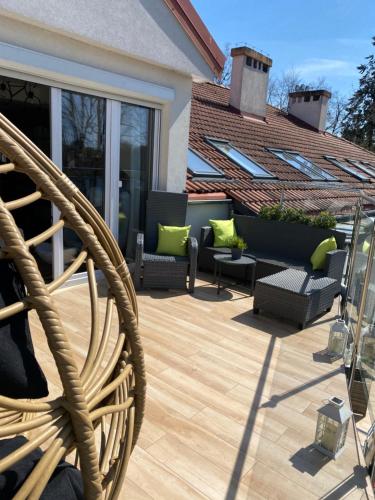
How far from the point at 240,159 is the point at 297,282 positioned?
4.33 m

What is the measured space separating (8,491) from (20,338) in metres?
0.38

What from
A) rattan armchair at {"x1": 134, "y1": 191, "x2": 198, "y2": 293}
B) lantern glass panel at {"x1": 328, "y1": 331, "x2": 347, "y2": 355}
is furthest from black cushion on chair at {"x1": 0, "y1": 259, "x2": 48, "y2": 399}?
rattan armchair at {"x1": 134, "y1": 191, "x2": 198, "y2": 293}

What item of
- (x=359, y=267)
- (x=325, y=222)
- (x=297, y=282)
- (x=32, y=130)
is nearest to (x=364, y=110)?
(x=325, y=222)

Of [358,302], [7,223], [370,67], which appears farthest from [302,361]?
[370,67]

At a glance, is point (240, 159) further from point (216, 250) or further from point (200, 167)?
point (216, 250)

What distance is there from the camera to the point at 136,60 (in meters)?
4.67

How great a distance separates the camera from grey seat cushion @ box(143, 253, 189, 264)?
4.78 metres

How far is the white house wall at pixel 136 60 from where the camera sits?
3.52 meters

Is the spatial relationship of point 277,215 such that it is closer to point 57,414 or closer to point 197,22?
point 197,22

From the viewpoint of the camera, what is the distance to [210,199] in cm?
610

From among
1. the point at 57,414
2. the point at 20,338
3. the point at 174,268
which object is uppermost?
the point at 20,338

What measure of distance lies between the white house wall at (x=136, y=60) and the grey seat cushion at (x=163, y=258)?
1.19m

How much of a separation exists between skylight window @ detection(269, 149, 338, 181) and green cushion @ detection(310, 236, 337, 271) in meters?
4.76

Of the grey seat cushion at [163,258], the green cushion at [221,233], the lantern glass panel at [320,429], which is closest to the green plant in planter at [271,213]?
the green cushion at [221,233]
